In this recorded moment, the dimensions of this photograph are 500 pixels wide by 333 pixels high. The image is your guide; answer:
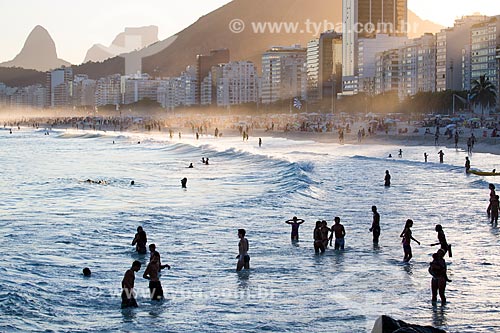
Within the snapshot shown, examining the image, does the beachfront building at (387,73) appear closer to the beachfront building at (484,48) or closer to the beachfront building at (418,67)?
the beachfront building at (418,67)

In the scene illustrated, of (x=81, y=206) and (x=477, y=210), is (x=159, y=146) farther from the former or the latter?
(x=477, y=210)

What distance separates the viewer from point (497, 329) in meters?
11.2

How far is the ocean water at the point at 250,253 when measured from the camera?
12.1m

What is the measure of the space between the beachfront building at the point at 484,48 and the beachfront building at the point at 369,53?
47.7 metres

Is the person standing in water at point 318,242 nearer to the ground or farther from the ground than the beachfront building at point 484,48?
nearer to the ground

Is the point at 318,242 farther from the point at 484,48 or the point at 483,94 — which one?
the point at 484,48

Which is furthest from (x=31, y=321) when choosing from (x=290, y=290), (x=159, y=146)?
(x=159, y=146)

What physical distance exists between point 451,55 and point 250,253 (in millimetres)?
130680

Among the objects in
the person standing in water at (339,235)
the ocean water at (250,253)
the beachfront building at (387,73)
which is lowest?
the ocean water at (250,253)

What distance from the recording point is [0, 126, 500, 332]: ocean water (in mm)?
12117

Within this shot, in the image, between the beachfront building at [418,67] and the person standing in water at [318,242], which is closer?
the person standing in water at [318,242]

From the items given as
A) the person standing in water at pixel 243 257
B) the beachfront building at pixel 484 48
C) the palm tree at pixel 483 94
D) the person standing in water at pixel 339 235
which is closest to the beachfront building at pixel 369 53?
the beachfront building at pixel 484 48

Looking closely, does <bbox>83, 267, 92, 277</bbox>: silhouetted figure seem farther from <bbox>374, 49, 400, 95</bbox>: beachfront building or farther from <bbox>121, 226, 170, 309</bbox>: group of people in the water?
<bbox>374, 49, 400, 95</bbox>: beachfront building

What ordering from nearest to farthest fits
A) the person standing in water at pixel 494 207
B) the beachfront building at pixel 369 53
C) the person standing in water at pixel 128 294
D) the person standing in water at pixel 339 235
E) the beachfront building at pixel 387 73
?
the person standing in water at pixel 128 294 < the person standing in water at pixel 339 235 < the person standing in water at pixel 494 207 < the beachfront building at pixel 387 73 < the beachfront building at pixel 369 53
